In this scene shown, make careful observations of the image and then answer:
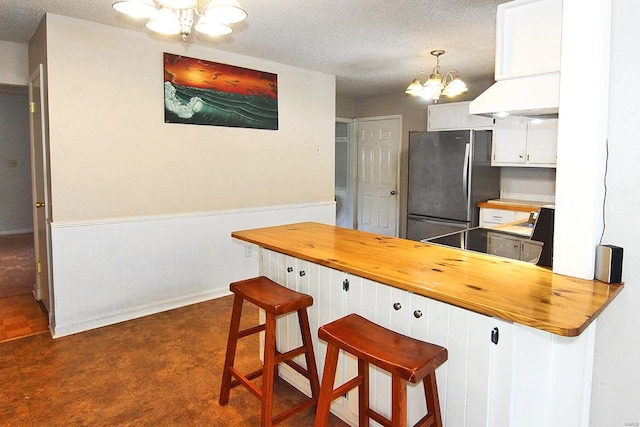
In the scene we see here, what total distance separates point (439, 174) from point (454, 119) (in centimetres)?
72

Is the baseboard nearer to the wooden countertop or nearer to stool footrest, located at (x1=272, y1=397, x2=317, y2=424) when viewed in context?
the wooden countertop

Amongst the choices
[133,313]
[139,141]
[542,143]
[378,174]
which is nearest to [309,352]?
[133,313]

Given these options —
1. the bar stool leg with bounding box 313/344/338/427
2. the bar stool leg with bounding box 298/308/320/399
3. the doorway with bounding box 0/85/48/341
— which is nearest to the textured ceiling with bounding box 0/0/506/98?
the bar stool leg with bounding box 298/308/320/399

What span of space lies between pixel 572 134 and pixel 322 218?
11.3 ft

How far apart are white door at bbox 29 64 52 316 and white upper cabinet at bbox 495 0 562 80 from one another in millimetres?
3091

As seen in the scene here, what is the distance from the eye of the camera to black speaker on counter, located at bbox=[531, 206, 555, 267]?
5.75ft

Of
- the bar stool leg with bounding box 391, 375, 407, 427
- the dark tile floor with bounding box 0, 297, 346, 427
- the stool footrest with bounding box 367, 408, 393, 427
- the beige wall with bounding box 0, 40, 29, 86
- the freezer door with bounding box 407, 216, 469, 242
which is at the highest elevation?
the beige wall with bounding box 0, 40, 29, 86

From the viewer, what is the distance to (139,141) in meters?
3.38

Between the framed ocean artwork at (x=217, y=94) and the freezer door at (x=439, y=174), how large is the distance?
183 cm

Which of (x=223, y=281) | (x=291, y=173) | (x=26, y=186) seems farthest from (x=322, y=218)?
(x=26, y=186)

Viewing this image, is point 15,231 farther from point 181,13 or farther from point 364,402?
point 364,402

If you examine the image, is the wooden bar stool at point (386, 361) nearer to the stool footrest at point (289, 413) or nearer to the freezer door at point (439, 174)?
the stool footrest at point (289, 413)

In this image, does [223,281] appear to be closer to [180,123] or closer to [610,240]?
[180,123]

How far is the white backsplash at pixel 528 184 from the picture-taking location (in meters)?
4.63
